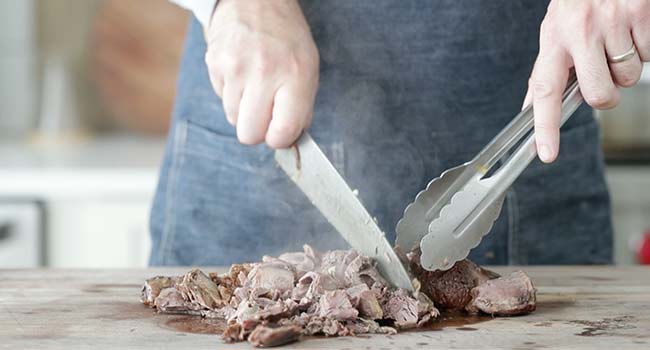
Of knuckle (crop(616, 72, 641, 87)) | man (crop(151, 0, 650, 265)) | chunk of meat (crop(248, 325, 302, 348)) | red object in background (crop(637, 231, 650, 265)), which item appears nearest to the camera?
chunk of meat (crop(248, 325, 302, 348))

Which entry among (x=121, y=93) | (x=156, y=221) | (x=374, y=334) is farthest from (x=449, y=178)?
(x=121, y=93)

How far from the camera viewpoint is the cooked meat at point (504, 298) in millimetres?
1510

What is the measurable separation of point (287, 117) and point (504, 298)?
413 millimetres

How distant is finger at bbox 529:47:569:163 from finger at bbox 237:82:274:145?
1.29ft

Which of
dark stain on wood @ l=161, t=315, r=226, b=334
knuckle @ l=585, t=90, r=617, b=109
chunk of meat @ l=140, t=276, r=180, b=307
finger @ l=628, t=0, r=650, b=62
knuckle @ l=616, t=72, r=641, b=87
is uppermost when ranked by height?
finger @ l=628, t=0, r=650, b=62

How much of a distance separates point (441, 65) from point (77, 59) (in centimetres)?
217

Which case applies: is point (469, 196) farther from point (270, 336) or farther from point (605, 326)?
point (270, 336)

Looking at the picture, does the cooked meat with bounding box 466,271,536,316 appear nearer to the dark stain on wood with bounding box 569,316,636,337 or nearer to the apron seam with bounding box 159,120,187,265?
the dark stain on wood with bounding box 569,316,636,337

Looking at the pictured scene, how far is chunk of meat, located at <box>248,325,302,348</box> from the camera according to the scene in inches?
52.3

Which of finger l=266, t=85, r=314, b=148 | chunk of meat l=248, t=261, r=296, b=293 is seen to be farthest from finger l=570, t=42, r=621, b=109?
chunk of meat l=248, t=261, r=296, b=293

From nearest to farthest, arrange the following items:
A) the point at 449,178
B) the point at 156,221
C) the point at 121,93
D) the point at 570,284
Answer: the point at 449,178
the point at 570,284
the point at 156,221
the point at 121,93

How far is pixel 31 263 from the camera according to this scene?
2887 mm

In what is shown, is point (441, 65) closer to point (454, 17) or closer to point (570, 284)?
point (454, 17)

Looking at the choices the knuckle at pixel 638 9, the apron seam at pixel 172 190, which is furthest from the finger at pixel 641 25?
the apron seam at pixel 172 190
